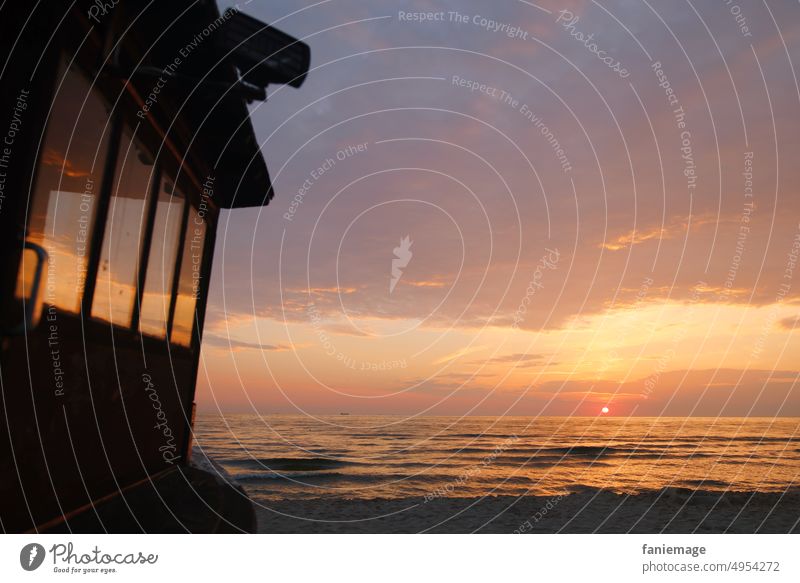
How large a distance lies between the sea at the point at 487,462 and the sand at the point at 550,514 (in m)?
1.27

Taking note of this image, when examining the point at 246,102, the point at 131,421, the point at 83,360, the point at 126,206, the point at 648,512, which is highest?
the point at 246,102

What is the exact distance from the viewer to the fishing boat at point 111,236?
3.84 metres

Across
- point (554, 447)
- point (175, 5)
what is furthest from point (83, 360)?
point (554, 447)

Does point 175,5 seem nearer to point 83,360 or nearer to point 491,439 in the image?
point 83,360

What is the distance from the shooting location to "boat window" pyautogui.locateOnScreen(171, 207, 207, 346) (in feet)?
25.7

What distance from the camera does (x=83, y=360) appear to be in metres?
4.91

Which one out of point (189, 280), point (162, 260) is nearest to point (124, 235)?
point (162, 260)

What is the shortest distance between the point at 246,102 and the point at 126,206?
2178 millimetres

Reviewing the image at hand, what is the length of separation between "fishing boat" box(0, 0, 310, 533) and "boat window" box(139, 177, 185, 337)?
0.03 metres

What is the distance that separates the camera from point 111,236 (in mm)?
5250

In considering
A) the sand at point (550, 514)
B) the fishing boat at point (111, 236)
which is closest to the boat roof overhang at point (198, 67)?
the fishing boat at point (111, 236)

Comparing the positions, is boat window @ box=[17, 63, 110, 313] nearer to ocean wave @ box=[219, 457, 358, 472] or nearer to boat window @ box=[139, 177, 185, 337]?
boat window @ box=[139, 177, 185, 337]

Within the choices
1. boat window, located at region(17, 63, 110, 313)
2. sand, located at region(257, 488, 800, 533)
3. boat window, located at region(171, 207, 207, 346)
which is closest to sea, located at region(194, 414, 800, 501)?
sand, located at region(257, 488, 800, 533)

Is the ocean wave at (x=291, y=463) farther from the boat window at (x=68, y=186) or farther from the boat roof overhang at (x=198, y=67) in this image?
the boat window at (x=68, y=186)
